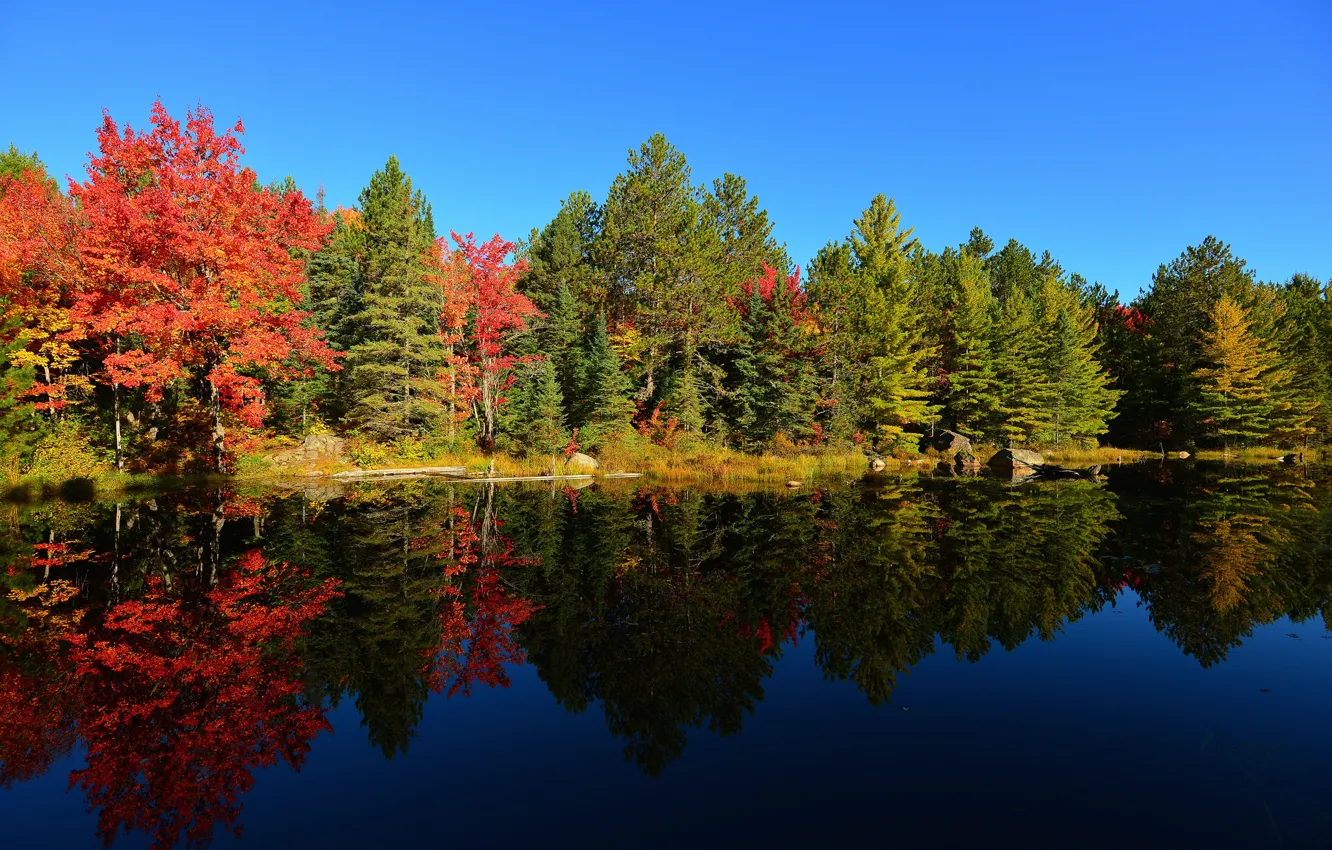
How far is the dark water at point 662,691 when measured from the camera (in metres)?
4.54

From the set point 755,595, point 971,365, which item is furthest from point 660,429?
point 971,365

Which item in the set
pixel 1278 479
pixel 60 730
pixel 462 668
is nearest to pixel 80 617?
pixel 60 730

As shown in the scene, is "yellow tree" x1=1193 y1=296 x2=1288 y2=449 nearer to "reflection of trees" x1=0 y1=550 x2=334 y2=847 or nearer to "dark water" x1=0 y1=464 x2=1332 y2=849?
"dark water" x1=0 y1=464 x2=1332 y2=849

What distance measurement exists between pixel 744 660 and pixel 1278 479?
107 ft

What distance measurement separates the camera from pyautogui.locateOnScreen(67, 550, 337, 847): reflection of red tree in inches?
187

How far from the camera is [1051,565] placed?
37.9ft

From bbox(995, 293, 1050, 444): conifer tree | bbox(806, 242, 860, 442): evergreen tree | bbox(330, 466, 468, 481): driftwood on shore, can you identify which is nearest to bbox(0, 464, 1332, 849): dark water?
bbox(330, 466, 468, 481): driftwood on shore

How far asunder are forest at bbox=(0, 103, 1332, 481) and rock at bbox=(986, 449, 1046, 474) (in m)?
4.96

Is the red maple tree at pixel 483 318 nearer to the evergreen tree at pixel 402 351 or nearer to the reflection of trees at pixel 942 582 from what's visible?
the evergreen tree at pixel 402 351

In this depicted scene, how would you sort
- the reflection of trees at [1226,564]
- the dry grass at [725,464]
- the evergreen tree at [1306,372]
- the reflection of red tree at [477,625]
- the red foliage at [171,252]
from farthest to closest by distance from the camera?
1. the evergreen tree at [1306,372]
2. the dry grass at [725,464]
3. the red foliage at [171,252]
4. the reflection of trees at [1226,564]
5. the reflection of red tree at [477,625]

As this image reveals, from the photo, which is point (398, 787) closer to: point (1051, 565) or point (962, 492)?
point (1051, 565)

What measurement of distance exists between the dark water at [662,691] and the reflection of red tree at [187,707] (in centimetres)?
4

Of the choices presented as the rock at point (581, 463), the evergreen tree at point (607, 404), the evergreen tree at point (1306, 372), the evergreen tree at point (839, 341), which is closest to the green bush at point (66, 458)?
the rock at point (581, 463)

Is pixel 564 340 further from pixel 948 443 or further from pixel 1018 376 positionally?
pixel 1018 376
